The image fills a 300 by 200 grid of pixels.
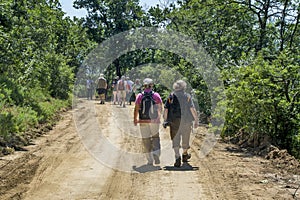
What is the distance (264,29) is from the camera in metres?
18.3

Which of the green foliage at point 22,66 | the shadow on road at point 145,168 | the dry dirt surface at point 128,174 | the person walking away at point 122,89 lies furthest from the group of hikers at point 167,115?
the person walking away at point 122,89

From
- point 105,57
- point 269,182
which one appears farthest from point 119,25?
point 269,182

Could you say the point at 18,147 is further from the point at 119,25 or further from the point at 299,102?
the point at 119,25

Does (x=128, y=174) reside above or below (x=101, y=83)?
below

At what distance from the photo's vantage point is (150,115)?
9.70 metres

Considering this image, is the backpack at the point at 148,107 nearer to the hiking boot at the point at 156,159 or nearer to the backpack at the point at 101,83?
the hiking boot at the point at 156,159

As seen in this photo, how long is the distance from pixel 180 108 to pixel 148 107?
0.73 meters

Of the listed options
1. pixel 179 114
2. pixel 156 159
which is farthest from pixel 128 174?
pixel 179 114

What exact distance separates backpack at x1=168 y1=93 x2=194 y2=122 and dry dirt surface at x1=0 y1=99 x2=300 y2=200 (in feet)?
3.65

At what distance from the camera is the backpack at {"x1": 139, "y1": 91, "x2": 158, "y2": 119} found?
970cm

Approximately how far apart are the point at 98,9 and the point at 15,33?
35516mm

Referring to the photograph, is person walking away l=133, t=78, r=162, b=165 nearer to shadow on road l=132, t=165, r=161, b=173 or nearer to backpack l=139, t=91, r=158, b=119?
backpack l=139, t=91, r=158, b=119

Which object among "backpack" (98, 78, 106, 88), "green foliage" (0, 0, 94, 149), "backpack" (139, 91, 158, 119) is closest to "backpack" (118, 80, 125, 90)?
"backpack" (98, 78, 106, 88)

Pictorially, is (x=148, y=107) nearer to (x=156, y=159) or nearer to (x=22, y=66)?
(x=156, y=159)
